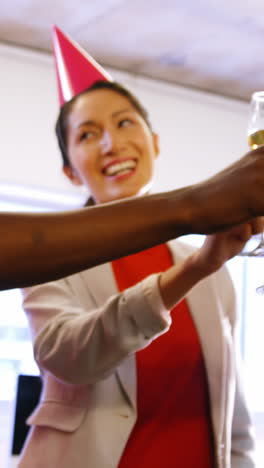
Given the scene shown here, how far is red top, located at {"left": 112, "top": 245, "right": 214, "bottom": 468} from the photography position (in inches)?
49.7

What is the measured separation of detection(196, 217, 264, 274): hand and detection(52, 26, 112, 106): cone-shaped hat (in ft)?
1.76

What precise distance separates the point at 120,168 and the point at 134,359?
0.31 meters

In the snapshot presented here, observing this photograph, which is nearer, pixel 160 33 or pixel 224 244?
pixel 224 244

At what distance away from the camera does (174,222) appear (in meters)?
0.73

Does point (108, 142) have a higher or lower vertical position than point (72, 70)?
lower

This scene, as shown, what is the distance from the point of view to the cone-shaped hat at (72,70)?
161 cm

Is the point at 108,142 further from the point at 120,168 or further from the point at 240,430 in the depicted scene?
the point at 240,430

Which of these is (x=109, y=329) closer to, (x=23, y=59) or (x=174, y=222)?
(x=174, y=222)

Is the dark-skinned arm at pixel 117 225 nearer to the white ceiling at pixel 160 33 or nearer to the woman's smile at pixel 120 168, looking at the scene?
the woman's smile at pixel 120 168

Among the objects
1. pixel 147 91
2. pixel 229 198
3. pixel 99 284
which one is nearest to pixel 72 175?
pixel 99 284

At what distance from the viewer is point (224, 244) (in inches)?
43.6

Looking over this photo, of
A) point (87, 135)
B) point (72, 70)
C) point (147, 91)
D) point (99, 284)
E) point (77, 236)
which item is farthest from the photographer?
point (147, 91)

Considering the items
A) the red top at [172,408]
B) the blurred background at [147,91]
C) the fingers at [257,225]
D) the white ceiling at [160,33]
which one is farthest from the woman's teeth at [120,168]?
the white ceiling at [160,33]

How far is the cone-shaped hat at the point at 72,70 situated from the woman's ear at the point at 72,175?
0.14 metres
